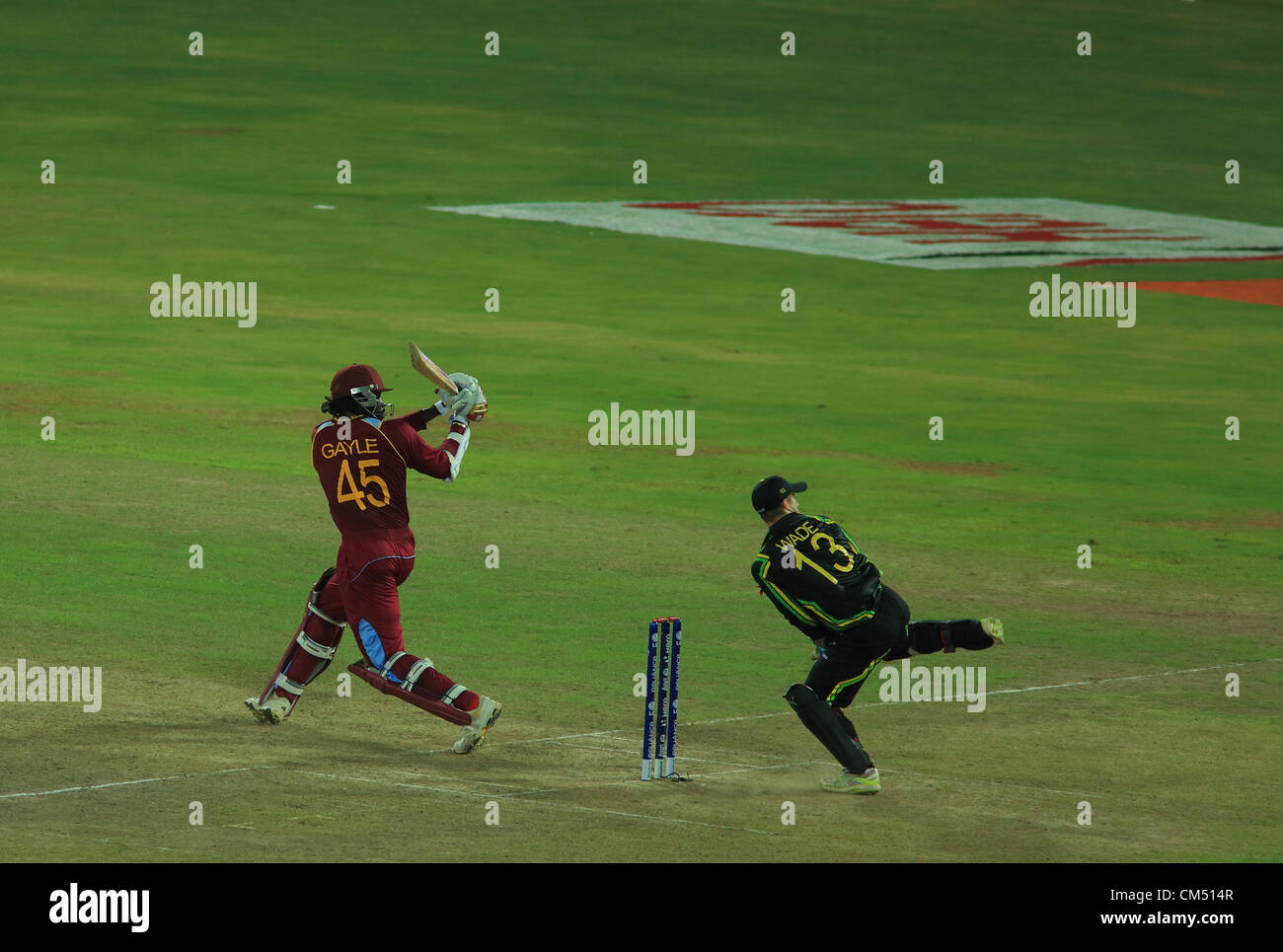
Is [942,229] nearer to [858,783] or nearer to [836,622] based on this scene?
[836,622]

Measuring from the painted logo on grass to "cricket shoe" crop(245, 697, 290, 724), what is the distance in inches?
1139

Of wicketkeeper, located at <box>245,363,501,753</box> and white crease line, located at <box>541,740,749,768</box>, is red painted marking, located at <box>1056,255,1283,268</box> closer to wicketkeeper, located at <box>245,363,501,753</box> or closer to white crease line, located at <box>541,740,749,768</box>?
white crease line, located at <box>541,740,749,768</box>

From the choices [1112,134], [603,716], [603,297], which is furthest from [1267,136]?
[603,716]

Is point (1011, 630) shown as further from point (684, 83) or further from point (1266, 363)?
point (684, 83)

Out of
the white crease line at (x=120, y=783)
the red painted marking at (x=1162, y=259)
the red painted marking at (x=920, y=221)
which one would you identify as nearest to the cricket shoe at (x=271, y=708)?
the white crease line at (x=120, y=783)

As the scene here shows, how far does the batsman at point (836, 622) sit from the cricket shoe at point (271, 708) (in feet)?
10.5

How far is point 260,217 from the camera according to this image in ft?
139

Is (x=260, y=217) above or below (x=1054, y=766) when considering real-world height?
above

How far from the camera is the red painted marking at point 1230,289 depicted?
129ft

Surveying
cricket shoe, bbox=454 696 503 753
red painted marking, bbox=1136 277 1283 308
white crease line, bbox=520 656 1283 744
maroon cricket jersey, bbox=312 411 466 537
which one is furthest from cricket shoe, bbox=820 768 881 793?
red painted marking, bbox=1136 277 1283 308

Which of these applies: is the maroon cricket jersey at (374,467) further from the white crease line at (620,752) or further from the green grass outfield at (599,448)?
the white crease line at (620,752)

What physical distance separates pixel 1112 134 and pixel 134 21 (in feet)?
89.4

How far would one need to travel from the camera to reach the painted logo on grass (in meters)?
42.1

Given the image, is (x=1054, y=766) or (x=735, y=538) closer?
(x=1054, y=766)
